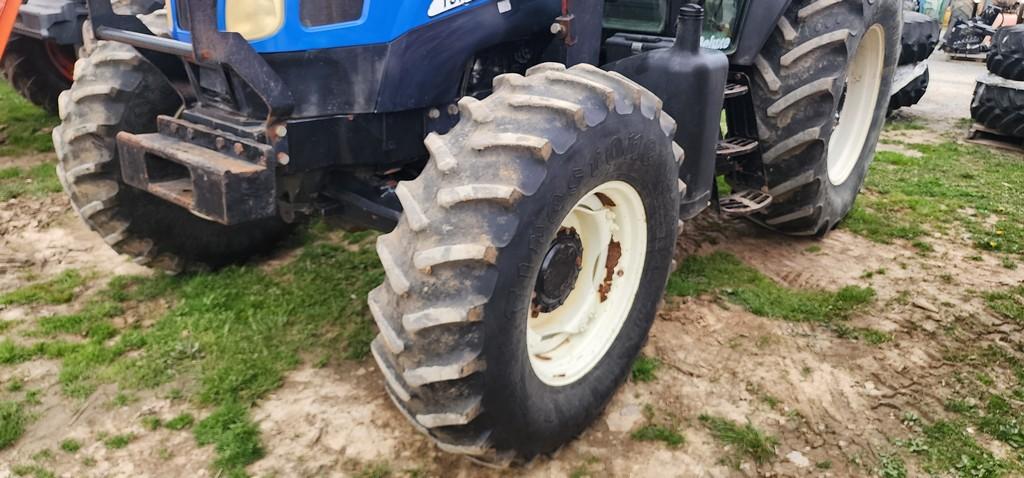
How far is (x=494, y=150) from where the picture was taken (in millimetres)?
2363

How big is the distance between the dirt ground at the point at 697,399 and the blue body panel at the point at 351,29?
4.60ft

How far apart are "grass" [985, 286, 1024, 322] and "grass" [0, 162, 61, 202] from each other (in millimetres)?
5892

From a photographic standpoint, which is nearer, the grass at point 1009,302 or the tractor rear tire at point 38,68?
the grass at point 1009,302

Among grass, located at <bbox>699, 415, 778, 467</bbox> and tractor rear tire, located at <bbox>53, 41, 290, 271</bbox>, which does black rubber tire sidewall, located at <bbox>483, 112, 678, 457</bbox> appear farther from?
tractor rear tire, located at <bbox>53, 41, 290, 271</bbox>

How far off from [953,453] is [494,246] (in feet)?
6.53

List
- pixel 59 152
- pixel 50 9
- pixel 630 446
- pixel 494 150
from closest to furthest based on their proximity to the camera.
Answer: pixel 494 150, pixel 630 446, pixel 59 152, pixel 50 9

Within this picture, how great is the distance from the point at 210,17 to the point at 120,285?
2.24 m

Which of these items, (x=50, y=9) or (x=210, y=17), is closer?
(x=210, y=17)

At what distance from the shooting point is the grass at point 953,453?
9.43 feet

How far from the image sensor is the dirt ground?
286cm

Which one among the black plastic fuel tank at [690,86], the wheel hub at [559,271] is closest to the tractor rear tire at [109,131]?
the wheel hub at [559,271]

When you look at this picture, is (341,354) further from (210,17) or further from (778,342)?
(778,342)

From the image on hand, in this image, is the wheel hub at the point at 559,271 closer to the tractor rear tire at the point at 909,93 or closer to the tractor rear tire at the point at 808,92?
the tractor rear tire at the point at 808,92

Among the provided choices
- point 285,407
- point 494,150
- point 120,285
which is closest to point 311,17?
point 494,150
